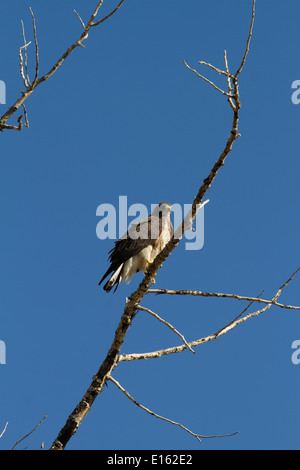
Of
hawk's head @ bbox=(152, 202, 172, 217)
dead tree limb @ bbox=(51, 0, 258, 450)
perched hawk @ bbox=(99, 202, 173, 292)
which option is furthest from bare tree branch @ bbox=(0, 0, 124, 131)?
hawk's head @ bbox=(152, 202, 172, 217)

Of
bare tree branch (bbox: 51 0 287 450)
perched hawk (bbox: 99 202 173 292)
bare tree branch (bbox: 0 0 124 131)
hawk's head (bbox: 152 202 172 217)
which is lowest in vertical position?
bare tree branch (bbox: 51 0 287 450)

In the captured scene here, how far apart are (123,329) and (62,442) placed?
3.06 ft

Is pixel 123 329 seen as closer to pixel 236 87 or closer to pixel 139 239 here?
pixel 236 87

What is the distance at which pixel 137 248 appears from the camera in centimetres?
674

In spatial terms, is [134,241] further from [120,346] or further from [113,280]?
[120,346]

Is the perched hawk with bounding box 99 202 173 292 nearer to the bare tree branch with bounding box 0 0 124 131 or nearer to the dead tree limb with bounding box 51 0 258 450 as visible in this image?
the dead tree limb with bounding box 51 0 258 450

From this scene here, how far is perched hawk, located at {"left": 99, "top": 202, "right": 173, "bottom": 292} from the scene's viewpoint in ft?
21.4

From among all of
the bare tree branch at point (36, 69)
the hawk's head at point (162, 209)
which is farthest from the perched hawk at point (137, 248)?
the bare tree branch at point (36, 69)

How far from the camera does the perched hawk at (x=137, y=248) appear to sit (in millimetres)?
6516

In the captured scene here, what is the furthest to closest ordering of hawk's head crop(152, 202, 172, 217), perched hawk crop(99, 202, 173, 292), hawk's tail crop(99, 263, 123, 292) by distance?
hawk's head crop(152, 202, 172, 217) < perched hawk crop(99, 202, 173, 292) < hawk's tail crop(99, 263, 123, 292)

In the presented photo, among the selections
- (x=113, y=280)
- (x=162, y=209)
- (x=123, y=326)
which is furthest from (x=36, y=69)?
(x=162, y=209)

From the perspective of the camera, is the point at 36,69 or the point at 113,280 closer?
the point at 36,69
